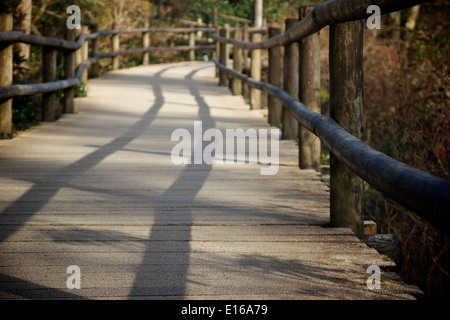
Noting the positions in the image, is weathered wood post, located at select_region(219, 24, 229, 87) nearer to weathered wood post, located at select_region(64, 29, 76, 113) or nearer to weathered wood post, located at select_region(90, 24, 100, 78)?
weathered wood post, located at select_region(90, 24, 100, 78)

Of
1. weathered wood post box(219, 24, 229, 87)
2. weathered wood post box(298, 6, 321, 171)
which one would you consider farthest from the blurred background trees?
weathered wood post box(219, 24, 229, 87)

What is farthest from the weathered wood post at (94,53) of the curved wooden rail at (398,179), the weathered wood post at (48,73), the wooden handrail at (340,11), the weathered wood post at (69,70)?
the curved wooden rail at (398,179)

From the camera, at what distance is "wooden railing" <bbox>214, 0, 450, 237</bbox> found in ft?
5.36

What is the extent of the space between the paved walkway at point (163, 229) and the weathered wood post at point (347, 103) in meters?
0.11

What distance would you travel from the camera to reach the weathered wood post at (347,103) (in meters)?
3.14

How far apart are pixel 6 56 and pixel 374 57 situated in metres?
11.3

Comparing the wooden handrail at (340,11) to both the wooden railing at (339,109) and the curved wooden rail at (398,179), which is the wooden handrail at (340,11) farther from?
the curved wooden rail at (398,179)

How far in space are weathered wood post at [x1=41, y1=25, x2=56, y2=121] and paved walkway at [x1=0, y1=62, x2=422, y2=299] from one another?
52.3 inches

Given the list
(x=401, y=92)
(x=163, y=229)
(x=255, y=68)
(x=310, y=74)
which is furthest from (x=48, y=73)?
(x=401, y=92)

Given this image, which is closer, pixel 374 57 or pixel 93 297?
pixel 93 297

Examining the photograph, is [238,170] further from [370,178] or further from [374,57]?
[374,57]

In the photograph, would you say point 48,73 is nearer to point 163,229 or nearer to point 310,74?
point 310,74

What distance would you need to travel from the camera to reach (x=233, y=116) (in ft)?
28.8
